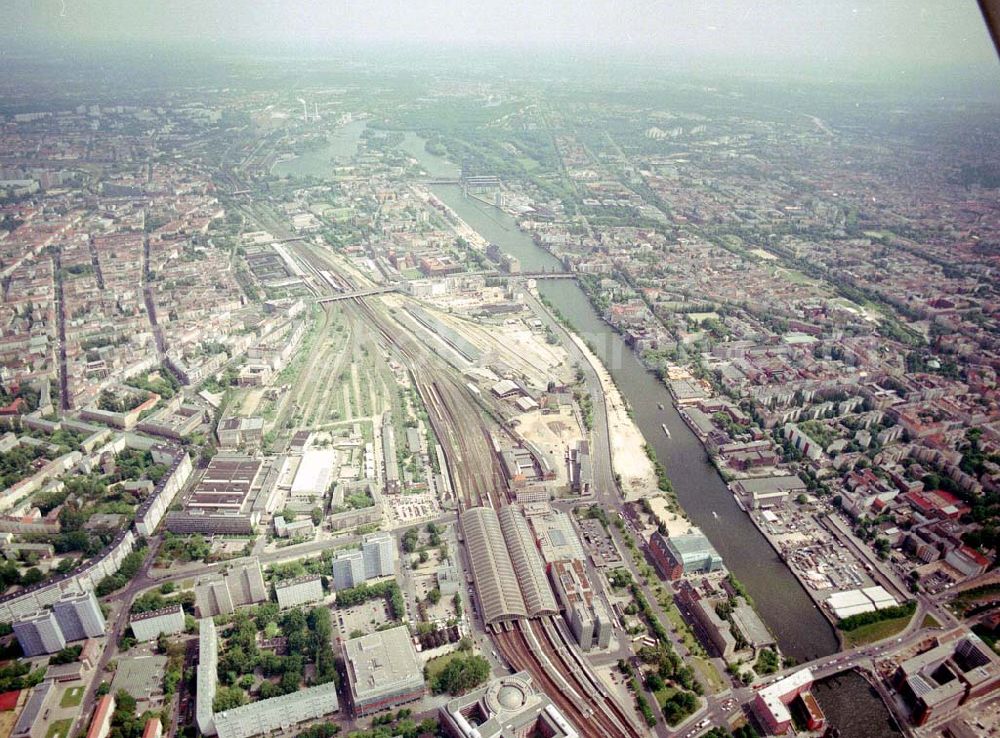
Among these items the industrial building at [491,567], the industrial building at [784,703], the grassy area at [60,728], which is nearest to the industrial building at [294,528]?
the industrial building at [491,567]

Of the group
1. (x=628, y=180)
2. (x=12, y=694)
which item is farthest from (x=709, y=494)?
(x=628, y=180)

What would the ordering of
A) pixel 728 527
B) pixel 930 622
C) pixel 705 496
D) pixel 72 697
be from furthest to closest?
pixel 705 496 → pixel 728 527 → pixel 930 622 → pixel 72 697

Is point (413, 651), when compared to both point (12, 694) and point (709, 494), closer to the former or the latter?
point (12, 694)

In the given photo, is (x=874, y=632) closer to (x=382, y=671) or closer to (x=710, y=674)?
(x=710, y=674)

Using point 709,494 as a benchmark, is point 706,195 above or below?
above

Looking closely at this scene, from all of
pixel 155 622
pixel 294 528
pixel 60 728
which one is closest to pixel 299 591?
pixel 294 528

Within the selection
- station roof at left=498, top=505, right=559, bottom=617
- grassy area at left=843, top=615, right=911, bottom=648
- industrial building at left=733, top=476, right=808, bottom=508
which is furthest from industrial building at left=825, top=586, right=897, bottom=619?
station roof at left=498, top=505, right=559, bottom=617

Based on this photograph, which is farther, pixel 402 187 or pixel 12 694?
pixel 402 187
